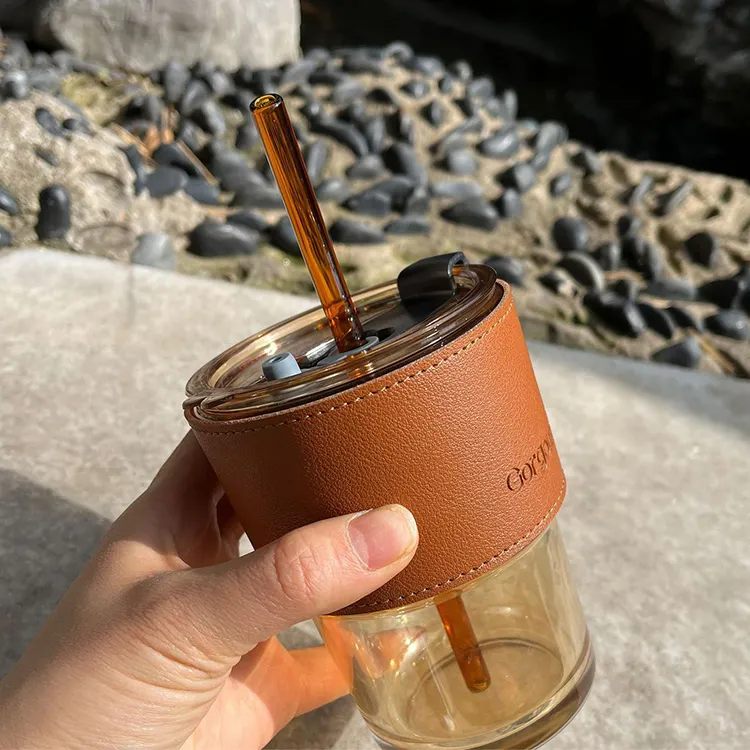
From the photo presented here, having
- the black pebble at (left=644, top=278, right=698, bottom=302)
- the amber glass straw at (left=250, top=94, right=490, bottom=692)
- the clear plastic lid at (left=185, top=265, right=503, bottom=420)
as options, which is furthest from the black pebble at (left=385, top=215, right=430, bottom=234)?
the amber glass straw at (left=250, top=94, right=490, bottom=692)

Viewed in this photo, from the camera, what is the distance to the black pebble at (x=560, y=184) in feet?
8.63

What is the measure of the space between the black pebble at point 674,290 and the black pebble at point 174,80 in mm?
1565

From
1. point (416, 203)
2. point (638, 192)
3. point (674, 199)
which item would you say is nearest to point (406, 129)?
point (416, 203)

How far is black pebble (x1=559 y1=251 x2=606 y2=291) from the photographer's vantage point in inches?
86.0

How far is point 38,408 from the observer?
139cm

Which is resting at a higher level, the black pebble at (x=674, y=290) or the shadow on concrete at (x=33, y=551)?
the shadow on concrete at (x=33, y=551)

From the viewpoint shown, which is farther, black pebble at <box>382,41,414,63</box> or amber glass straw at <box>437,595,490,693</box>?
black pebble at <box>382,41,414,63</box>

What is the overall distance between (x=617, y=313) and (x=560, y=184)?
78 centimetres

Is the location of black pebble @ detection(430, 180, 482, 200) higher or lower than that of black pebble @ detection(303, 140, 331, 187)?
lower

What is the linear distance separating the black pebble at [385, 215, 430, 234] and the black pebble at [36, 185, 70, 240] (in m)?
0.82

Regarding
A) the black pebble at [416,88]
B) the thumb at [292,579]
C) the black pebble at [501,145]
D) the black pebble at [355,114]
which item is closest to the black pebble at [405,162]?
the black pebble at [355,114]

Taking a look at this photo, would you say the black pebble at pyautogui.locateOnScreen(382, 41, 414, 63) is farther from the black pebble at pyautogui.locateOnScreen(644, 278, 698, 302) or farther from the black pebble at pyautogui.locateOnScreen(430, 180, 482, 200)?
the black pebble at pyautogui.locateOnScreen(644, 278, 698, 302)

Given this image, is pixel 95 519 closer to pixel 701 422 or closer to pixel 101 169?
pixel 701 422

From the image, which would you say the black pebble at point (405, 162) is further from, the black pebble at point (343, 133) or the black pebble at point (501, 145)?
the black pebble at point (501, 145)
